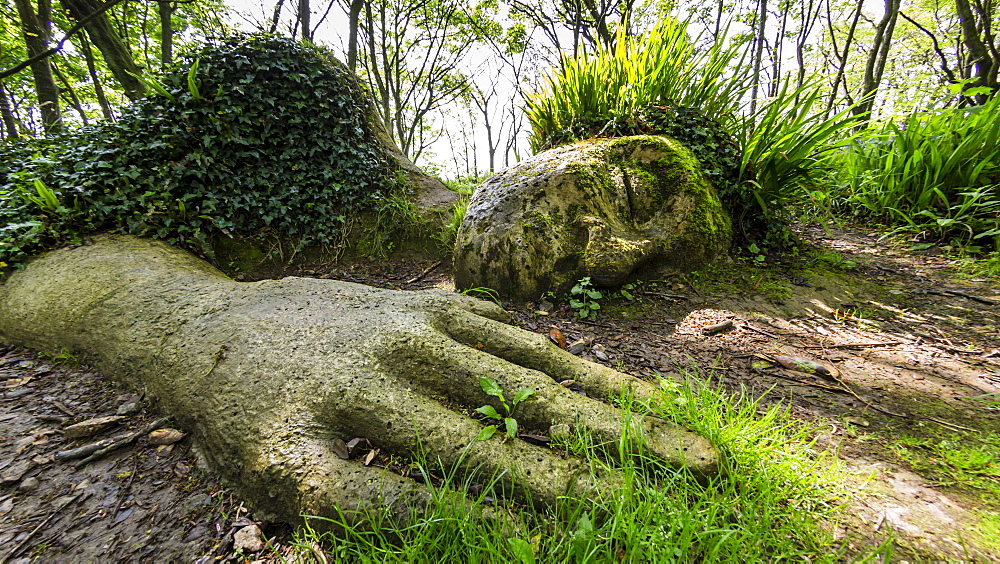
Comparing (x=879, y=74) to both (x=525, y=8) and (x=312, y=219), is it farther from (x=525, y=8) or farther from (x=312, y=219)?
(x=312, y=219)

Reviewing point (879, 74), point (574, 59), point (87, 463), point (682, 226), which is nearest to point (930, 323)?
point (682, 226)

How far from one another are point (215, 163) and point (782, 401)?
4.81 metres

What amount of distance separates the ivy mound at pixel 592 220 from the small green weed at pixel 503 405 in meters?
1.32

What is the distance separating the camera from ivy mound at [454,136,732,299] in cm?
268

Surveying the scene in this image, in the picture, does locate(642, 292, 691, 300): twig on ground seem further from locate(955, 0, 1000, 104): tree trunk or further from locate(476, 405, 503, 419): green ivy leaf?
locate(955, 0, 1000, 104): tree trunk

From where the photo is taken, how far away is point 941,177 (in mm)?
2855

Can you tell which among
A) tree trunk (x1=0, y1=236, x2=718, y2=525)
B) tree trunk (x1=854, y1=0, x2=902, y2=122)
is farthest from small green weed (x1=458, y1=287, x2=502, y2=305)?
tree trunk (x1=854, y1=0, x2=902, y2=122)

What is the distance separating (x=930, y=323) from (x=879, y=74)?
878cm

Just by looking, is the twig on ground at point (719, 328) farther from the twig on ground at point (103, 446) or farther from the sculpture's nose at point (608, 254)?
the twig on ground at point (103, 446)

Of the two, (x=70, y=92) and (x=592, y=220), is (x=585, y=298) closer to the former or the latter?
(x=592, y=220)

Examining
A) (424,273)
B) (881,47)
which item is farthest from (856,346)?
(881,47)

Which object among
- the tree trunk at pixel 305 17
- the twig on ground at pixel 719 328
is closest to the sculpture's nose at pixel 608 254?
the twig on ground at pixel 719 328

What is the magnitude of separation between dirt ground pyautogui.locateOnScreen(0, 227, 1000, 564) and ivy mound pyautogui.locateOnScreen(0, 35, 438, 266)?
4.03 feet

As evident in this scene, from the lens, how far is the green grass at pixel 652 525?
0.95m
